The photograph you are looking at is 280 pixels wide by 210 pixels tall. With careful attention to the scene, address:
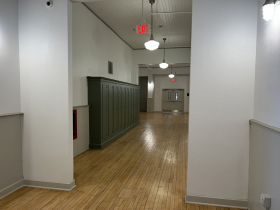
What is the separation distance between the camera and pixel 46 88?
325 centimetres

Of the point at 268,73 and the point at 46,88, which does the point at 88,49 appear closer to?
the point at 46,88

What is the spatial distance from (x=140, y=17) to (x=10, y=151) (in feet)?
15.9

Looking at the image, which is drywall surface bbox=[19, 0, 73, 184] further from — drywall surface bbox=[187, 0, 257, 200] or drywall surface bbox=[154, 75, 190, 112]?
drywall surface bbox=[154, 75, 190, 112]

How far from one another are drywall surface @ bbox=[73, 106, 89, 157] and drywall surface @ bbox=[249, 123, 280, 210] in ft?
12.2

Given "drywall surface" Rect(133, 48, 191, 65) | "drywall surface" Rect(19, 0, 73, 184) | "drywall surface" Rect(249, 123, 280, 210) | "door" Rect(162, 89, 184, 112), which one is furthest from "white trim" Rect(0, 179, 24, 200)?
"door" Rect(162, 89, 184, 112)

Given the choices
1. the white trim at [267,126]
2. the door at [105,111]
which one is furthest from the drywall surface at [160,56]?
the white trim at [267,126]

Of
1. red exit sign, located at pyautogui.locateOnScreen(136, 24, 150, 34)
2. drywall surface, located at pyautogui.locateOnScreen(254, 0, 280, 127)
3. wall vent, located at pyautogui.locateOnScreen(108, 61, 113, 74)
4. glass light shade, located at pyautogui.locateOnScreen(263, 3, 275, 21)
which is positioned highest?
red exit sign, located at pyautogui.locateOnScreen(136, 24, 150, 34)

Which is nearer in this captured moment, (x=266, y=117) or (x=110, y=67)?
(x=266, y=117)

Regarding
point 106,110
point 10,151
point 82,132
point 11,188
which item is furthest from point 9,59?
point 106,110

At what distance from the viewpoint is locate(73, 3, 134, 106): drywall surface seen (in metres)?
5.00

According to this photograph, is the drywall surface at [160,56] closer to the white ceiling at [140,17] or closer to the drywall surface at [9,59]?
the white ceiling at [140,17]

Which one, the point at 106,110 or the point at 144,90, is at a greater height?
the point at 144,90

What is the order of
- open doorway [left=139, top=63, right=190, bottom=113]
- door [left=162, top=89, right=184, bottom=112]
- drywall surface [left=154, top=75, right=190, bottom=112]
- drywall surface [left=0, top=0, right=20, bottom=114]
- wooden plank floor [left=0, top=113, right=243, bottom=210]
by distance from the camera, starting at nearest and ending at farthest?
wooden plank floor [left=0, top=113, right=243, bottom=210]
drywall surface [left=0, top=0, right=20, bottom=114]
open doorway [left=139, top=63, right=190, bottom=113]
drywall surface [left=154, top=75, right=190, bottom=112]
door [left=162, top=89, right=184, bottom=112]

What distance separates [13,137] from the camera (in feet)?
10.5
